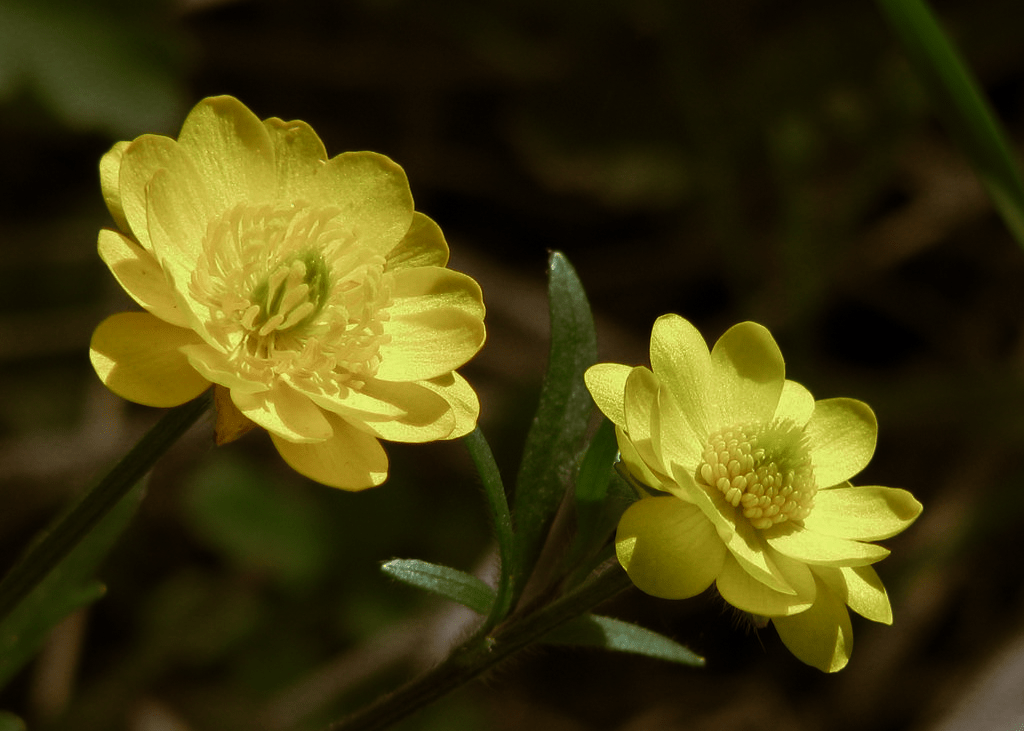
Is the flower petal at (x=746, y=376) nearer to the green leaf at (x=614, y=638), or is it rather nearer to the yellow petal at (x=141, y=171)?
the green leaf at (x=614, y=638)

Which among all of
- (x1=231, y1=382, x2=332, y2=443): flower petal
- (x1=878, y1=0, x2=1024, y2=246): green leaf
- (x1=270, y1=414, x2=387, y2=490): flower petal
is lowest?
(x1=270, y1=414, x2=387, y2=490): flower petal

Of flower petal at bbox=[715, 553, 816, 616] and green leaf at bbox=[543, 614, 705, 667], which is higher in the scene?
flower petal at bbox=[715, 553, 816, 616]

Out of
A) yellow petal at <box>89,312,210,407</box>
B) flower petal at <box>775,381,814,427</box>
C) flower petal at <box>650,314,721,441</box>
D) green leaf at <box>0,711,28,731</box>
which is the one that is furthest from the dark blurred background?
yellow petal at <box>89,312,210,407</box>

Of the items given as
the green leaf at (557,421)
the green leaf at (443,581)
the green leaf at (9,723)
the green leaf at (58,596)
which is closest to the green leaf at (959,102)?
the green leaf at (557,421)

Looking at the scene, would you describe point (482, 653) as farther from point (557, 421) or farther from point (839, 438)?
point (839, 438)

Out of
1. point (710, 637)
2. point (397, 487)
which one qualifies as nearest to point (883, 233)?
point (710, 637)

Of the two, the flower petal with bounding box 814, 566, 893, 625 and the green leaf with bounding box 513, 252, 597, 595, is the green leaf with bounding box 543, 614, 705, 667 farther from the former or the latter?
the flower petal with bounding box 814, 566, 893, 625
